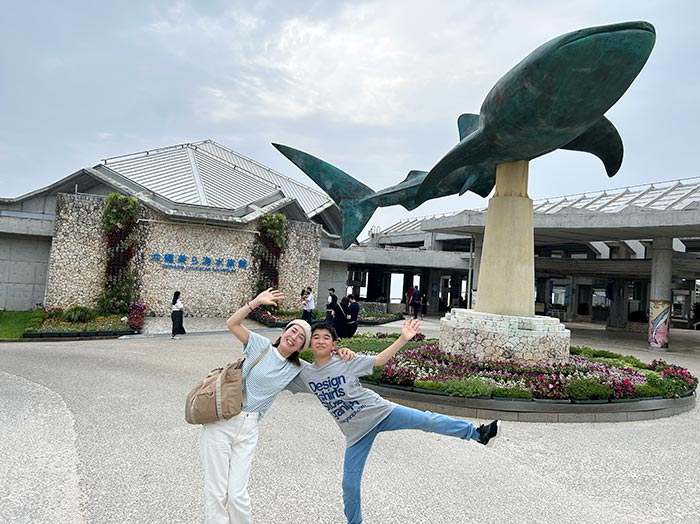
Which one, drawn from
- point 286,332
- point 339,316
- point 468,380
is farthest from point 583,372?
point 286,332

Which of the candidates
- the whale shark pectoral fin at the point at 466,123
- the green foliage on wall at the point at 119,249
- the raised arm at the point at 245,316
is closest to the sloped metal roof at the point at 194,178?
the green foliage on wall at the point at 119,249

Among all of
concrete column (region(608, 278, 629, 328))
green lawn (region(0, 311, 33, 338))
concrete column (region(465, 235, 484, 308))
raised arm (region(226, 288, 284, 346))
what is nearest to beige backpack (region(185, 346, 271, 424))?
raised arm (region(226, 288, 284, 346))

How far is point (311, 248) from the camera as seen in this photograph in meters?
24.1

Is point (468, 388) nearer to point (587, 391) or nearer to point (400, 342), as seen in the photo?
point (587, 391)

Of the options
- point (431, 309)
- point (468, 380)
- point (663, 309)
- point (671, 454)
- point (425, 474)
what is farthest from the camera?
point (431, 309)

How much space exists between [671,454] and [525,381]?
2436 millimetres

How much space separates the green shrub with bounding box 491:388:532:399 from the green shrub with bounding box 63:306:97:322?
1543cm

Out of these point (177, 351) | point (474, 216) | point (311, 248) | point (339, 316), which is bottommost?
point (177, 351)

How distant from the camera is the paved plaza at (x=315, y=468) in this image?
4211 mm

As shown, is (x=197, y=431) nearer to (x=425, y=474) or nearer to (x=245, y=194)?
(x=425, y=474)

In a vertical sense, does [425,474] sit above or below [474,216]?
below

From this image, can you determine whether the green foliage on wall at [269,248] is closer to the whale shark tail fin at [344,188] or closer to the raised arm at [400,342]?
the whale shark tail fin at [344,188]

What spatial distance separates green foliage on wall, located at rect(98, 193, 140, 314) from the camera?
64.1 feet

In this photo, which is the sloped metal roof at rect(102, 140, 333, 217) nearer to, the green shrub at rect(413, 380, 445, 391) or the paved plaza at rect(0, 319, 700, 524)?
the paved plaza at rect(0, 319, 700, 524)
